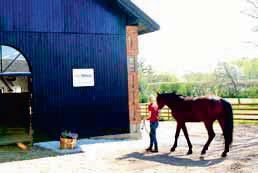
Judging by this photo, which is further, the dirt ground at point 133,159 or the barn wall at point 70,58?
the barn wall at point 70,58

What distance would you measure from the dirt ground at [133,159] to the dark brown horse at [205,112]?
597mm

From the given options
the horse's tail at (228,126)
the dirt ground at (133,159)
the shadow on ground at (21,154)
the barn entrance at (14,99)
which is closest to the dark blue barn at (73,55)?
the barn entrance at (14,99)

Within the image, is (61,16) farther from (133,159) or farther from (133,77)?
(133,159)

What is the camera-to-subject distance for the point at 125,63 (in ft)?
53.8

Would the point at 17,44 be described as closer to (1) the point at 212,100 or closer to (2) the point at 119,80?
(2) the point at 119,80

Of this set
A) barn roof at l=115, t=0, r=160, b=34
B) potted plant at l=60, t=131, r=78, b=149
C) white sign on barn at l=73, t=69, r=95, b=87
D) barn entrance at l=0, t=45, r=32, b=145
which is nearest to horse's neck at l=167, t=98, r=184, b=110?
potted plant at l=60, t=131, r=78, b=149

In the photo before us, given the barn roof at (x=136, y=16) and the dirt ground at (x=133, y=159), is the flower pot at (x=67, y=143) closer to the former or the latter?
the dirt ground at (x=133, y=159)

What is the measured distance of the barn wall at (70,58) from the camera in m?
14.6

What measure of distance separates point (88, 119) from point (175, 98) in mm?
4322

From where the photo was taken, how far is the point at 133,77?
54.1 ft

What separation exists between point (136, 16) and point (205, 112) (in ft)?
18.6

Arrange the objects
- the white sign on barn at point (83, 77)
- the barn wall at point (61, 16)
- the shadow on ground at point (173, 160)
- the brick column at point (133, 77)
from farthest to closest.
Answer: the brick column at point (133, 77) → the white sign on barn at point (83, 77) → the barn wall at point (61, 16) → the shadow on ground at point (173, 160)

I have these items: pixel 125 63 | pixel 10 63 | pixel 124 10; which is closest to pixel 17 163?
pixel 10 63

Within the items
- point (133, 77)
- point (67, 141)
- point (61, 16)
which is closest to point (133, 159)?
point (67, 141)
